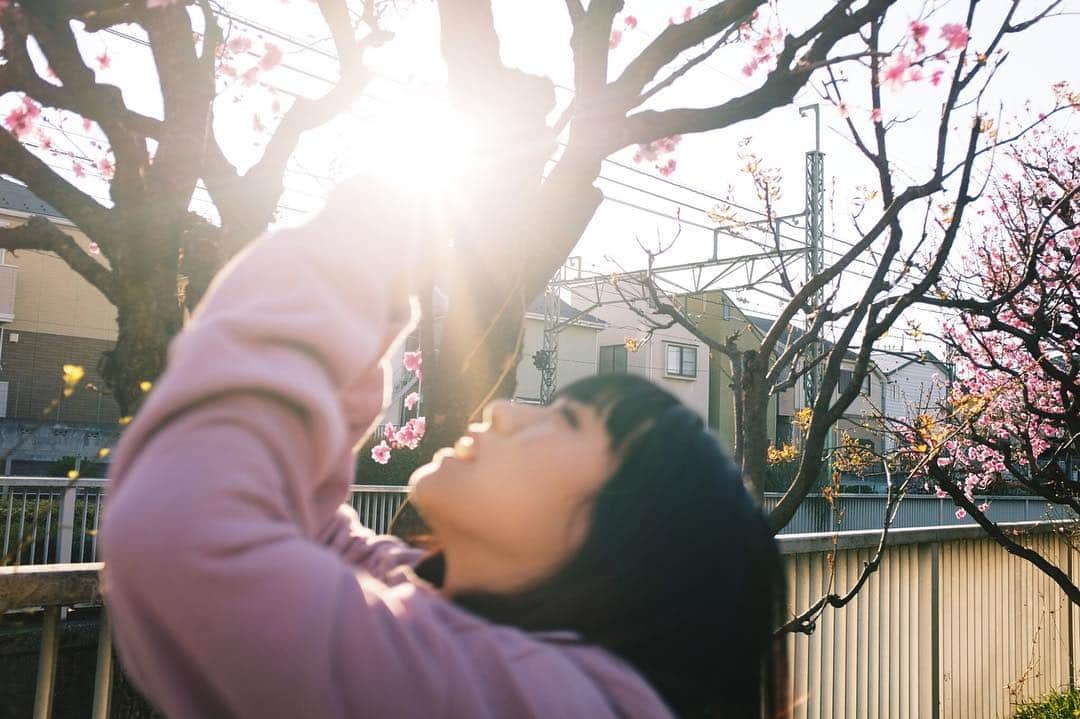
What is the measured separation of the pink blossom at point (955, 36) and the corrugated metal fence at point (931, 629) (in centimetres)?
204

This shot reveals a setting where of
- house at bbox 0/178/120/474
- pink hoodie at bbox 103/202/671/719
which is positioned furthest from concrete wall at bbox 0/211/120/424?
pink hoodie at bbox 103/202/671/719

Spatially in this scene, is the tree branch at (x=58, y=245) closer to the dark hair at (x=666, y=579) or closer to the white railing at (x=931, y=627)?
the dark hair at (x=666, y=579)

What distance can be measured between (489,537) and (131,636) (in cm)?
43

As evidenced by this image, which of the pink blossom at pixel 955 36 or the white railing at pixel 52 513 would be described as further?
the white railing at pixel 52 513

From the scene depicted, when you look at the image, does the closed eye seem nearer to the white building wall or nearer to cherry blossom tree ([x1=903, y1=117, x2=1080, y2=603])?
cherry blossom tree ([x1=903, y1=117, x2=1080, y2=603])

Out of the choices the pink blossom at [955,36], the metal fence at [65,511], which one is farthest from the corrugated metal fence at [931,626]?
the pink blossom at [955,36]

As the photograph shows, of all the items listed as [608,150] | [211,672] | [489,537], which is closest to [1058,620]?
[608,150]

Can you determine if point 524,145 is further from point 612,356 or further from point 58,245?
point 612,356

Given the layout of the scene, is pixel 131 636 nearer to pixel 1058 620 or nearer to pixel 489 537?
pixel 489 537

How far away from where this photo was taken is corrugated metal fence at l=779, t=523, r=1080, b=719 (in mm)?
3982

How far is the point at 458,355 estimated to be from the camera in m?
2.07

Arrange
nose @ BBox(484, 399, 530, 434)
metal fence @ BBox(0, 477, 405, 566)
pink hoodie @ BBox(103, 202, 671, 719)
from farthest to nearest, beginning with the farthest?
1. metal fence @ BBox(0, 477, 405, 566)
2. nose @ BBox(484, 399, 530, 434)
3. pink hoodie @ BBox(103, 202, 671, 719)

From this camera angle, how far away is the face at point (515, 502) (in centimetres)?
102

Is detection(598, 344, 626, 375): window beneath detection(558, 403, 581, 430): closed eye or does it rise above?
above
